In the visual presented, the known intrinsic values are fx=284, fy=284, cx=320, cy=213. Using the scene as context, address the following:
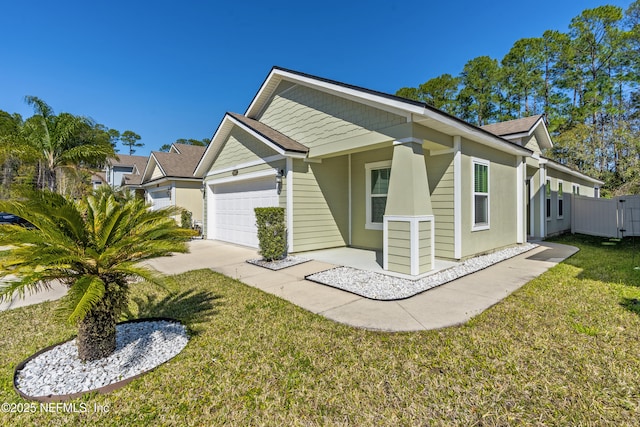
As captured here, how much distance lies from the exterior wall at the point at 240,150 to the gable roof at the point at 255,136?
27cm

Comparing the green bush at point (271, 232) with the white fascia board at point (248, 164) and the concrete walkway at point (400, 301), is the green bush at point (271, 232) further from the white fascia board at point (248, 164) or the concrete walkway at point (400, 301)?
the white fascia board at point (248, 164)

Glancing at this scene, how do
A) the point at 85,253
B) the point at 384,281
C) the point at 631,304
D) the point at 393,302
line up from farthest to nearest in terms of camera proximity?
the point at 384,281, the point at 393,302, the point at 631,304, the point at 85,253

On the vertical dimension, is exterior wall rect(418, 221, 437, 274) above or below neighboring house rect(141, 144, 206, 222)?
below

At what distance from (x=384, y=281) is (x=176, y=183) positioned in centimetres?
1386

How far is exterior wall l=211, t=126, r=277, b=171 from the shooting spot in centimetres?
951

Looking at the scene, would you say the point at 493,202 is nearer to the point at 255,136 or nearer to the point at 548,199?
the point at 548,199

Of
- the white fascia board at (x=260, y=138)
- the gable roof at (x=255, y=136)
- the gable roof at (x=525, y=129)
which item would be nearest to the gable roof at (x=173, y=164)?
the gable roof at (x=255, y=136)

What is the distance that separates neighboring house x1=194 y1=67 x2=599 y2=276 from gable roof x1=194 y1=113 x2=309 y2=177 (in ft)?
0.15

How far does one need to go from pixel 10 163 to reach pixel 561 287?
39721 mm

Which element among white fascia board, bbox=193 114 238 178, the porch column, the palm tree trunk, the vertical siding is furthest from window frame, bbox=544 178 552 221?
the palm tree trunk

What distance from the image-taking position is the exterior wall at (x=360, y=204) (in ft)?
29.2

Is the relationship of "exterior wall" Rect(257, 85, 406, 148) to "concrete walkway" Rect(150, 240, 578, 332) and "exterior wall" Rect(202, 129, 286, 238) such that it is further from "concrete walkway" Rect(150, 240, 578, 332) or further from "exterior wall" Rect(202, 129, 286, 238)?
"concrete walkway" Rect(150, 240, 578, 332)

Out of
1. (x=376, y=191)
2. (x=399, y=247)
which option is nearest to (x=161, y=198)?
(x=376, y=191)

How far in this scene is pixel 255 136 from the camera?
9195 mm
